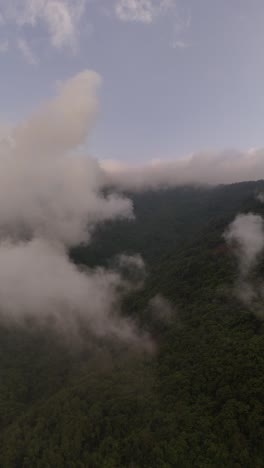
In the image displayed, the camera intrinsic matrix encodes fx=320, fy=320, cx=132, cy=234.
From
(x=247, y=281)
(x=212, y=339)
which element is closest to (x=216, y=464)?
(x=212, y=339)

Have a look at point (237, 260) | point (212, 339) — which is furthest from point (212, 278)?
point (212, 339)

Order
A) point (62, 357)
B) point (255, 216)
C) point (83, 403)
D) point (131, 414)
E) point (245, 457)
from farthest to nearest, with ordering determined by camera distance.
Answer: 1. point (255, 216)
2. point (62, 357)
3. point (83, 403)
4. point (131, 414)
5. point (245, 457)

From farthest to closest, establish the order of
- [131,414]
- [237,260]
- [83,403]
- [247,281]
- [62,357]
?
1. [62,357]
2. [237,260]
3. [247,281]
4. [83,403]
5. [131,414]

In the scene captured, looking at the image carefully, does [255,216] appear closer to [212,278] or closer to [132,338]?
[212,278]

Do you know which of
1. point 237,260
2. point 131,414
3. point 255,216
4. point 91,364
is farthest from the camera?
point 255,216

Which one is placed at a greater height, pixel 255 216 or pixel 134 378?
pixel 255 216

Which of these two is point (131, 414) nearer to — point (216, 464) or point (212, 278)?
point (216, 464)

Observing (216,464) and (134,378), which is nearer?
(216,464)

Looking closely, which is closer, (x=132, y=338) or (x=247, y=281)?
(x=247, y=281)

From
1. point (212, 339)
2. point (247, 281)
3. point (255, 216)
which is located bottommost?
point (212, 339)
